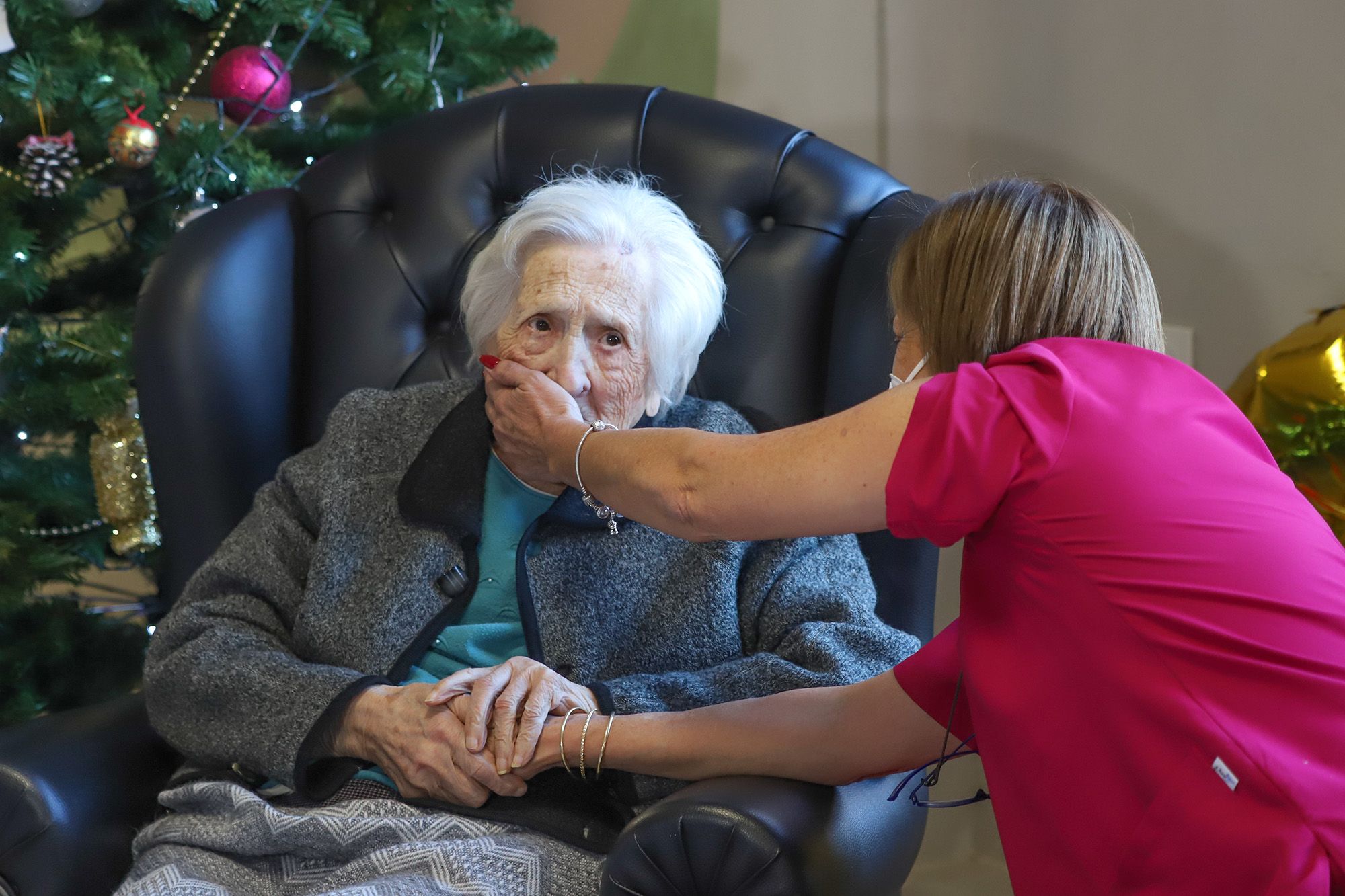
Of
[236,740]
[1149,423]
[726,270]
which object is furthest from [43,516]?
[1149,423]

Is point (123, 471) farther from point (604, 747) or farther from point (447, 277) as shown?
point (604, 747)

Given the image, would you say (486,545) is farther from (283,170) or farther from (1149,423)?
(283,170)

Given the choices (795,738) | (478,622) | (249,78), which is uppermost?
(249,78)

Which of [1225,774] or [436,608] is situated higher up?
[1225,774]

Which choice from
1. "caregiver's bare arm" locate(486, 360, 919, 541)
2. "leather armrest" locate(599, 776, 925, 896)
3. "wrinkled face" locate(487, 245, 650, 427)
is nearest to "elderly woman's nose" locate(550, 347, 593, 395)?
"wrinkled face" locate(487, 245, 650, 427)

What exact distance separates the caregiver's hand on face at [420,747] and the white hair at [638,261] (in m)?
0.53

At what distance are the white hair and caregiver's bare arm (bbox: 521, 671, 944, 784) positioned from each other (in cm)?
52

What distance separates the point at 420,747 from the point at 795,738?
1.46ft

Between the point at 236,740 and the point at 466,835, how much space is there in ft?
1.06

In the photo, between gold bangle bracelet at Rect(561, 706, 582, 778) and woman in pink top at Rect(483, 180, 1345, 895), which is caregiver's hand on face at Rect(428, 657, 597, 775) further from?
woman in pink top at Rect(483, 180, 1345, 895)

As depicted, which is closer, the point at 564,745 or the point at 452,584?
the point at 564,745

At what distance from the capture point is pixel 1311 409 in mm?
1724

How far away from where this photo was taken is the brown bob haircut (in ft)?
3.48

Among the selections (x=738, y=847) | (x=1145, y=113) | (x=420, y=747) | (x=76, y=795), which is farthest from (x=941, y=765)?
(x=1145, y=113)
